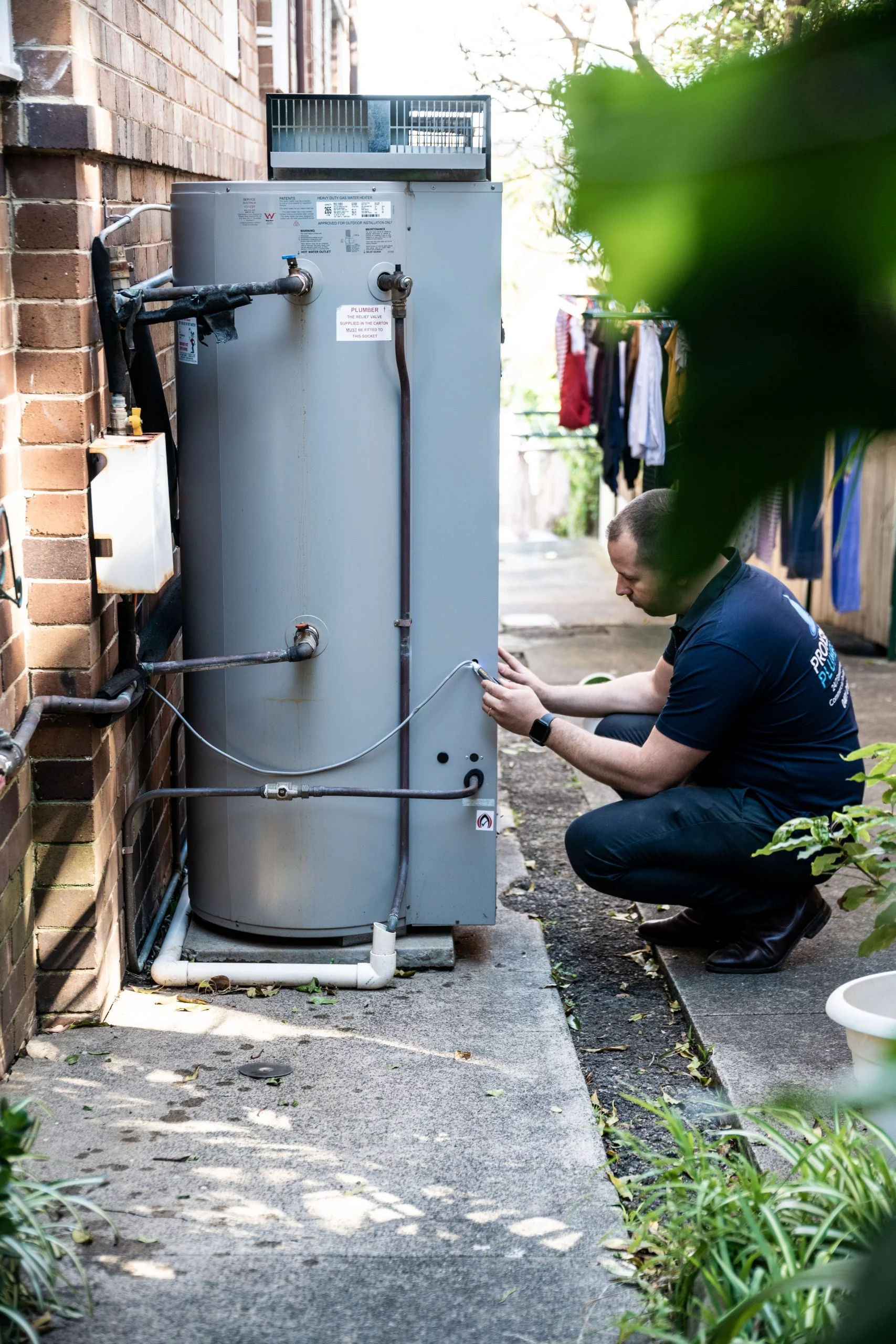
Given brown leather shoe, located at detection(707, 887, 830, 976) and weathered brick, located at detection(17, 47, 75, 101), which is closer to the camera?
weathered brick, located at detection(17, 47, 75, 101)

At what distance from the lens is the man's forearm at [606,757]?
3.68 m

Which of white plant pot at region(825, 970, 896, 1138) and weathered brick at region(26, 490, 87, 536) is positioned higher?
weathered brick at region(26, 490, 87, 536)

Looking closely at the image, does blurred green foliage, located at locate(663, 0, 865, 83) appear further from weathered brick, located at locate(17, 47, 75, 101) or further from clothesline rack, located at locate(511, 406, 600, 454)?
clothesline rack, located at locate(511, 406, 600, 454)

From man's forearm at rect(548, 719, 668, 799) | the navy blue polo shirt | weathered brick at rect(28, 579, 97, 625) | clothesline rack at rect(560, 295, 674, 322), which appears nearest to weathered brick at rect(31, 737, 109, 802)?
weathered brick at rect(28, 579, 97, 625)

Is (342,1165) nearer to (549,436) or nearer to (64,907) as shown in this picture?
(64,907)

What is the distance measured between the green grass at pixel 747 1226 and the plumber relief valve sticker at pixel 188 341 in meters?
2.10

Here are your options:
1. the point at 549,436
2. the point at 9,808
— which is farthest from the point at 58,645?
the point at 549,436

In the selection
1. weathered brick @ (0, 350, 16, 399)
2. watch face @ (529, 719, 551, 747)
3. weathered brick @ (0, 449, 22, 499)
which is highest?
weathered brick @ (0, 350, 16, 399)

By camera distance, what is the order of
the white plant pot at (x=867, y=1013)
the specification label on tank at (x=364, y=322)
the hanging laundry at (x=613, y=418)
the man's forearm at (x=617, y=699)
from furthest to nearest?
the hanging laundry at (x=613, y=418)
the man's forearm at (x=617, y=699)
the specification label on tank at (x=364, y=322)
the white plant pot at (x=867, y=1013)

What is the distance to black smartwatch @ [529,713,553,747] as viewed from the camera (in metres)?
3.63

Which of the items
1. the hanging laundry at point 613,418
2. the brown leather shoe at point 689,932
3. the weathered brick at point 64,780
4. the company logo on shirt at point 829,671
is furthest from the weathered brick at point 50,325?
the hanging laundry at point 613,418

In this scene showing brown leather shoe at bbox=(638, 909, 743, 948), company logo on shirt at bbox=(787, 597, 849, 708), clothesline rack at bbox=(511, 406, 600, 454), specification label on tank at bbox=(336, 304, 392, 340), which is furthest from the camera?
clothesline rack at bbox=(511, 406, 600, 454)

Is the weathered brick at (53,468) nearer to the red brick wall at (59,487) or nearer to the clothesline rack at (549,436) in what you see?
the red brick wall at (59,487)

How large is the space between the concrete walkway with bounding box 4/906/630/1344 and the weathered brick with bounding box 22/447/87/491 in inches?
51.2
